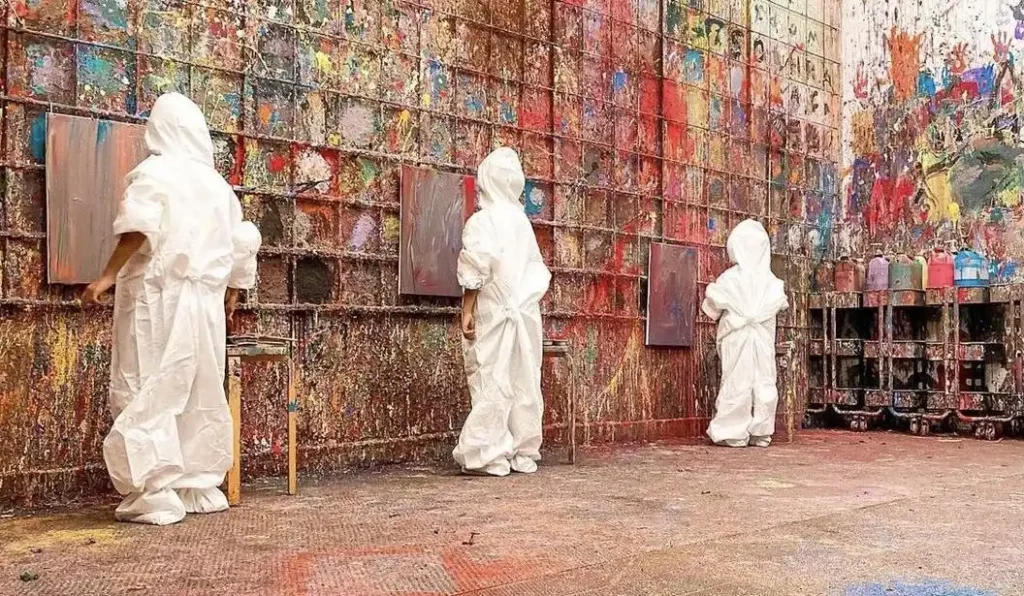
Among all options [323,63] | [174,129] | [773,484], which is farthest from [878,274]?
[174,129]

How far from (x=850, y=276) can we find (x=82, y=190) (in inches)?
243

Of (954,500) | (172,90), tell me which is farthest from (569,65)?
(954,500)

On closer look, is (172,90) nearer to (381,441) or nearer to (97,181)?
(97,181)

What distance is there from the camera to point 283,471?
499cm

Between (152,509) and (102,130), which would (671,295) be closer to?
(102,130)

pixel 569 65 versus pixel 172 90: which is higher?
pixel 569 65

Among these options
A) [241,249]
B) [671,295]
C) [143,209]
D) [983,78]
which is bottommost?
[671,295]

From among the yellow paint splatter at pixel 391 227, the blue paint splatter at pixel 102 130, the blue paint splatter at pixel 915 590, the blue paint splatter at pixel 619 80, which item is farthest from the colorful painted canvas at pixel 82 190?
the blue paint splatter at pixel 619 80

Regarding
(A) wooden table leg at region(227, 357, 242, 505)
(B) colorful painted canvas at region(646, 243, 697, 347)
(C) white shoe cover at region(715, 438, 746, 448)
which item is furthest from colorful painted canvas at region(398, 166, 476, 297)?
(C) white shoe cover at region(715, 438, 746, 448)

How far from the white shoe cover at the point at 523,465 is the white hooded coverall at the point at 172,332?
1.74 m

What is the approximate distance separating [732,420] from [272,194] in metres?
3.52

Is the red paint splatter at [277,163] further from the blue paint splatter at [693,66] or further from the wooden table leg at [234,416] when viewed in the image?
the blue paint splatter at [693,66]

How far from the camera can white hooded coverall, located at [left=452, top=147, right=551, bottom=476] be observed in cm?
507

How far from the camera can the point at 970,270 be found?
7352 millimetres
